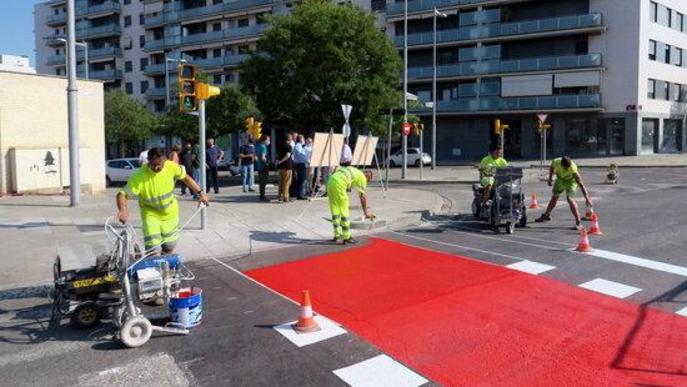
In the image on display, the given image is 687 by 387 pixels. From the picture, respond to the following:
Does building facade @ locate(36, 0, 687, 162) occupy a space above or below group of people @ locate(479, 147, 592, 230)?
above

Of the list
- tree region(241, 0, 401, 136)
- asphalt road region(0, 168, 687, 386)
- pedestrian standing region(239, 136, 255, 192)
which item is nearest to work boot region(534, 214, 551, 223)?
asphalt road region(0, 168, 687, 386)

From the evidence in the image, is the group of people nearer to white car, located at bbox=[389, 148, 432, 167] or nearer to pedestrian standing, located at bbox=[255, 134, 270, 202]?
pedestrian standing, located at bbox=[255, 134, 270, 202]

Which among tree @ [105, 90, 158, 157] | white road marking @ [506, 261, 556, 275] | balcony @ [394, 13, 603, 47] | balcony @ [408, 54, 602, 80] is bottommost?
white road marking @ [506, 261, 556, 275]

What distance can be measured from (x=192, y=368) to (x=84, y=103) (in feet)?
55.3

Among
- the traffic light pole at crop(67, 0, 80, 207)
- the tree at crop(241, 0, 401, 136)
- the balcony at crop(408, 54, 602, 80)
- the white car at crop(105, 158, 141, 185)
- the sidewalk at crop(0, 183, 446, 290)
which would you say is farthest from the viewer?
the balcony at crop(408, 54, 602, 80)

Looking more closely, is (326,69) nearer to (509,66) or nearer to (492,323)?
(509,66)

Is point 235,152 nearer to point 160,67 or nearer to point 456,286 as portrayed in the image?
point 160,67

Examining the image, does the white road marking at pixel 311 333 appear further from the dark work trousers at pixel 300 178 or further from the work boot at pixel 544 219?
the dark work trousers at pixel 300 178

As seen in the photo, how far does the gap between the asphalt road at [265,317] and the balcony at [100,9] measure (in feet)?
242

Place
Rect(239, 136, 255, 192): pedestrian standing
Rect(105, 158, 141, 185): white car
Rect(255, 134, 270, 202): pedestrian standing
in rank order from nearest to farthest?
Rect(255, 134, 270, 202): pedestrian standing → Rect(239, 136, 255, 192): pedestrian standing → Rect(105, 158, 141, 185): white car

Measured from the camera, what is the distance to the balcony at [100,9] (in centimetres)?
7656

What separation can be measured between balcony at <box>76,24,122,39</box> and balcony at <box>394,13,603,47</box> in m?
40.2

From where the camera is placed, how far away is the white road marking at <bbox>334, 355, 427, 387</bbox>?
4891 mm

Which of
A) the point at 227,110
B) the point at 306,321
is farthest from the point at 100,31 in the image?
the point at 306,321
